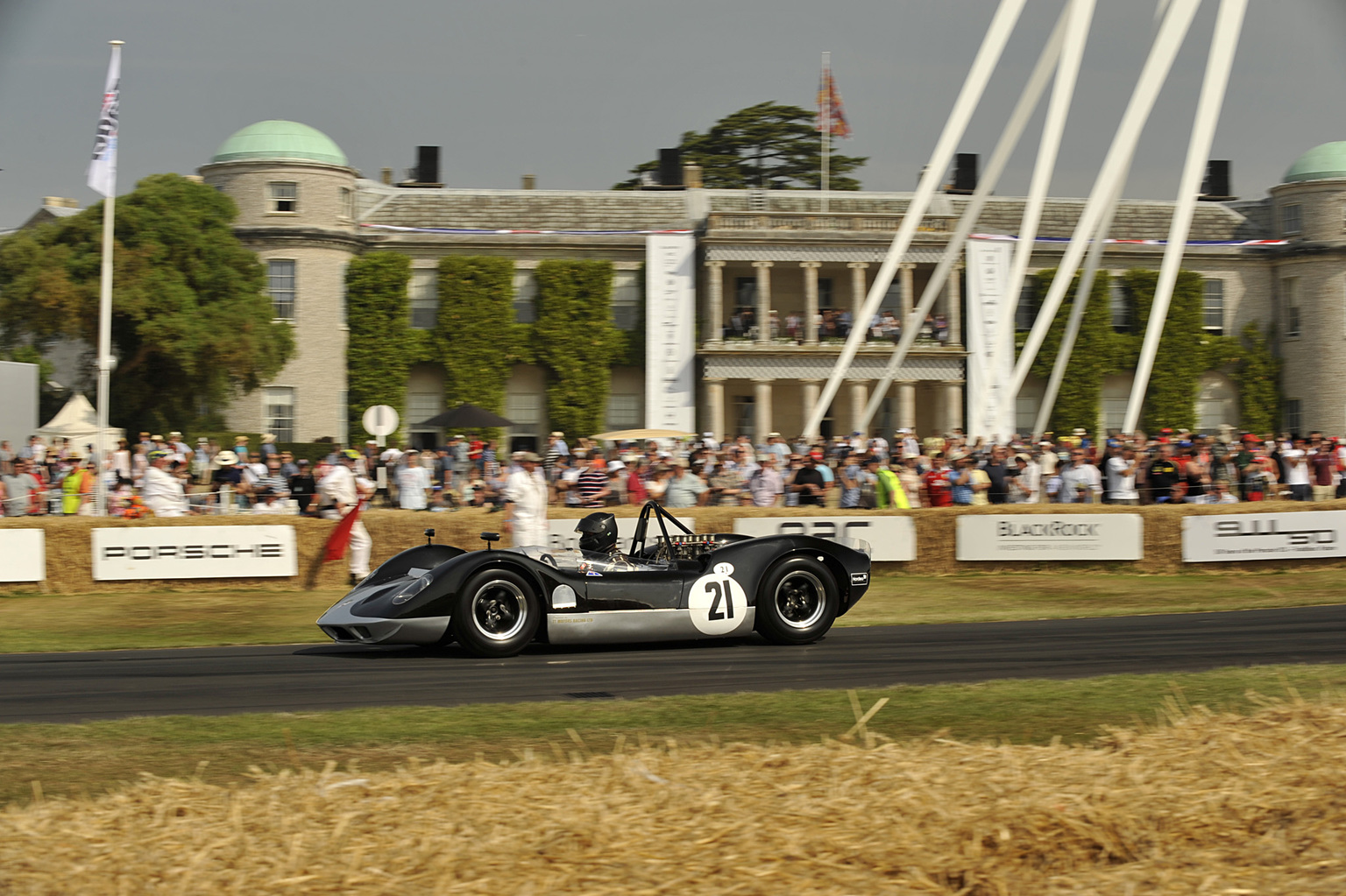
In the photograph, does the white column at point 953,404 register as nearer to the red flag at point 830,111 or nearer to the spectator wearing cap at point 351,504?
the red flag at point 830,111

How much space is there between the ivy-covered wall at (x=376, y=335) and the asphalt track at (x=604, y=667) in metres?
35.9

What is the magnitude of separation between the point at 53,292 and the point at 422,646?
108 ft

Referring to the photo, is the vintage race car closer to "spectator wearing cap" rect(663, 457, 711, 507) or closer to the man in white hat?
the man in white hat

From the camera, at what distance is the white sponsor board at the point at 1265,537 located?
18281mm

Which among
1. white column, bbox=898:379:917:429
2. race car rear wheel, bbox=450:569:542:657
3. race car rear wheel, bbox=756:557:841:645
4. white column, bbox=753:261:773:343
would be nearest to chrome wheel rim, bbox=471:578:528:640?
race car rear wheel, bbox=450:569:542:657

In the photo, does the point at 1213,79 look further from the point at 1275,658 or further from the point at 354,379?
the point at 354,379

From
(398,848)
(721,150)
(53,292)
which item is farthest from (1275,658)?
(721,150)

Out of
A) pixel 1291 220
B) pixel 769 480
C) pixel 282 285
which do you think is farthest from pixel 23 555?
pixel 1291 220

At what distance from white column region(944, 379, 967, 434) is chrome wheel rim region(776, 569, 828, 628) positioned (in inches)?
1502

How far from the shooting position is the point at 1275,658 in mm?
9742

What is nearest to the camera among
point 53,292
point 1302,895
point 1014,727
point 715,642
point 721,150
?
point 1302,895

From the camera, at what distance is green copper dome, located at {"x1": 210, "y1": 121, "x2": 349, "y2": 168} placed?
46875mm

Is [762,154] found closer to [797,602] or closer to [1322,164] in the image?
[1322,164]

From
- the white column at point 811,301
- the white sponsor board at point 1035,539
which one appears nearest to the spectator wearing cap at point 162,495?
the white sponsor board at point 1035,539
